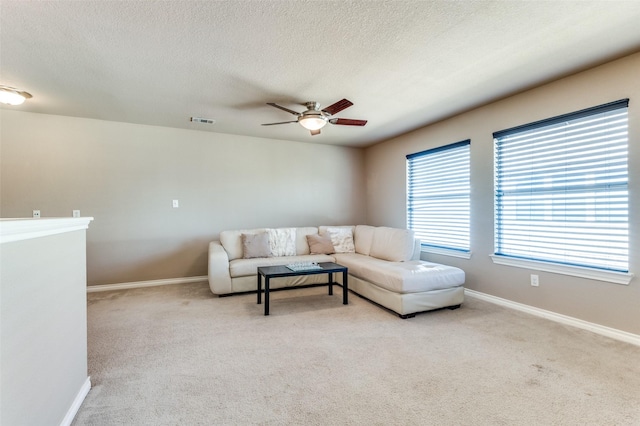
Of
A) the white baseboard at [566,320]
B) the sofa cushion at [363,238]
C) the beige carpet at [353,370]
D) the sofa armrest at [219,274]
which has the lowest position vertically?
the beige carpet at [353,370]

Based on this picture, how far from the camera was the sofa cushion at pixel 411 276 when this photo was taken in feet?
10.2

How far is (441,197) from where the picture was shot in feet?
14.5

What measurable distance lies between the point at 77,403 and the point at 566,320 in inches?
159

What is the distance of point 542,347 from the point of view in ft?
7.98

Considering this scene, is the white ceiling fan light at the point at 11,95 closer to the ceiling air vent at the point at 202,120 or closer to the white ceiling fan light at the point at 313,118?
the ceiling air vent at the point at 202,120

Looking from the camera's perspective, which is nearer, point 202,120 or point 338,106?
point 338,106

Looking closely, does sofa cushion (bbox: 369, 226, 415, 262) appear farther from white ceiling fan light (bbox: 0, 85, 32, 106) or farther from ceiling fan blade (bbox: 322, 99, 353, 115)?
white ceiling fan light (bbox: 0, 85, 32, 106)

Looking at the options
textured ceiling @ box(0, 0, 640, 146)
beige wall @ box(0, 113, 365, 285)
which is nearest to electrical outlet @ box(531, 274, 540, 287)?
textured ceiling @ box(0, 0, 640, 146)

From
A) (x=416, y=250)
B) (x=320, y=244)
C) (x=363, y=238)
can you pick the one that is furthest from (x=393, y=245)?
(x=320, y=244)

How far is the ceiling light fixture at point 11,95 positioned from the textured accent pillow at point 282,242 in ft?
10.6

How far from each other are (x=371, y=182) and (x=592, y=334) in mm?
4039

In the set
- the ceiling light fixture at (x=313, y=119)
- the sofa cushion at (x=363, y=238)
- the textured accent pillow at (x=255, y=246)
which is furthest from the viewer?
the sofa cushion at (x=363, y=238)

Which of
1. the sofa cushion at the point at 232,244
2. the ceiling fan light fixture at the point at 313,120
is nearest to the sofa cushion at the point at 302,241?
the sofa cushion at the point at 232,244

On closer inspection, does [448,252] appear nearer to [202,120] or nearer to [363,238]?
[363,238]
